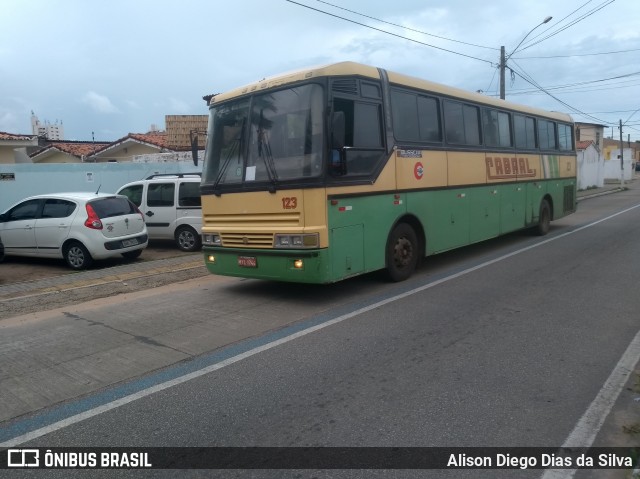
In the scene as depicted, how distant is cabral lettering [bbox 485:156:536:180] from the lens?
36.7 ft

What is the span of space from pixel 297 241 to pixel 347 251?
77 centimetres

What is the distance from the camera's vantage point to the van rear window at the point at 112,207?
10797 mm

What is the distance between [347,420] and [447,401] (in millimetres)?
858

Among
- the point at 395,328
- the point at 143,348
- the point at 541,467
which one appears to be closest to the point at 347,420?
the point at 541,467

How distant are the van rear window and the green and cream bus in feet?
12.4

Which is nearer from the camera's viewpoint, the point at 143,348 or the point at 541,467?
the point at 541,467

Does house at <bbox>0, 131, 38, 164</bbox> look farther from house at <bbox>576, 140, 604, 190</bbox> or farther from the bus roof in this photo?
house at <bbox>576, 140, 604, 190</bbox>

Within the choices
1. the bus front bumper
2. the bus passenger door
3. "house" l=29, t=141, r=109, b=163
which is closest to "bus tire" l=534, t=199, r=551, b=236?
the bus passenger door

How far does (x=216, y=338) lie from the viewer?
19.5 feet

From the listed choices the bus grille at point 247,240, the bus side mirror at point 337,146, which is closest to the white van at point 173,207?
the bus grille at point 247,240

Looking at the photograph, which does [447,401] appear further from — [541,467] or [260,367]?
[260,367]

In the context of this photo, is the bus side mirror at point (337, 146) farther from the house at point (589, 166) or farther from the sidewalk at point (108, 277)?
the house at point (589, 166)

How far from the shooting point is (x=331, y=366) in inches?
196

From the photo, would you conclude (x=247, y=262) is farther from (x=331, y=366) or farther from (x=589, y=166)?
(x=589, y=166)
